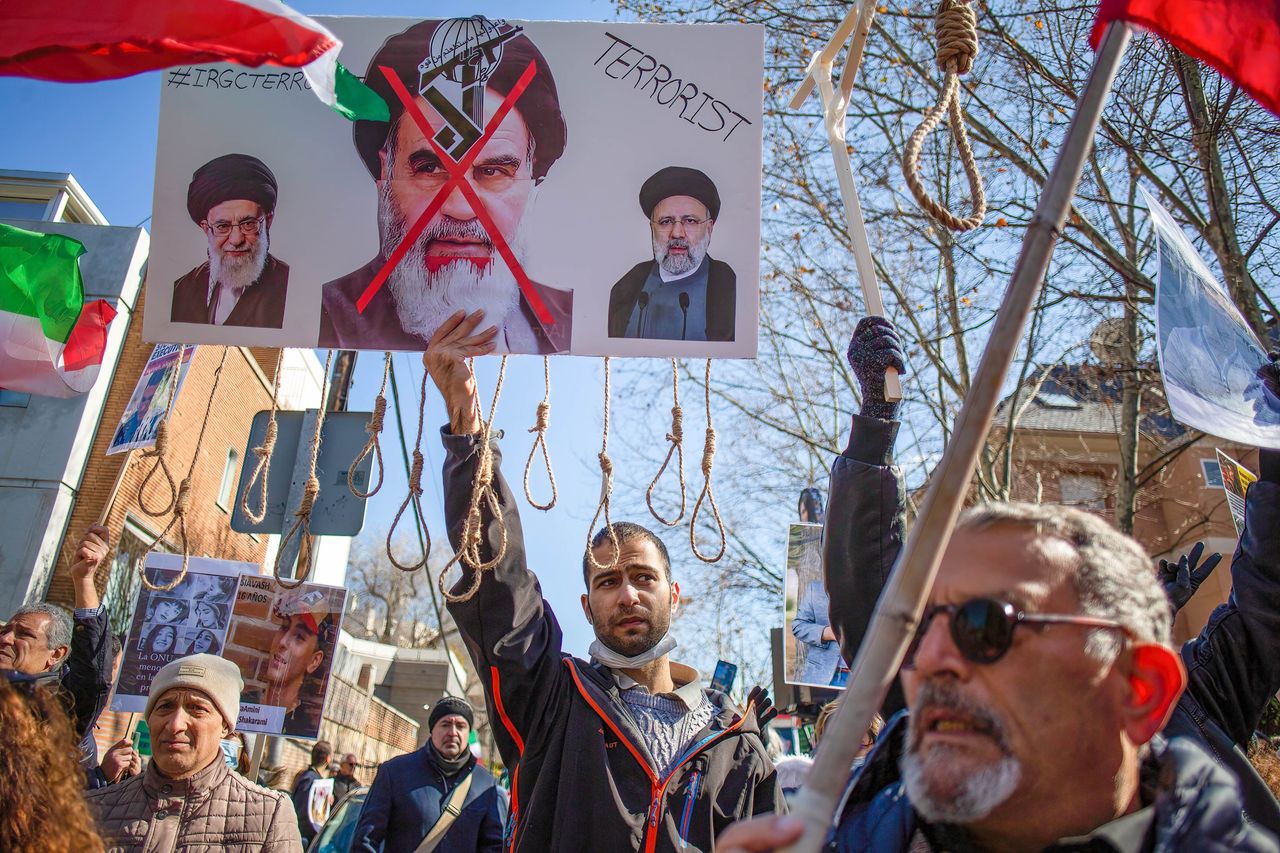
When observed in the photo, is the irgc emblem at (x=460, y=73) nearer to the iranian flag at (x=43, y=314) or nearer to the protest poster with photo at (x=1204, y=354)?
the iranian flag at (x=43, y=314)

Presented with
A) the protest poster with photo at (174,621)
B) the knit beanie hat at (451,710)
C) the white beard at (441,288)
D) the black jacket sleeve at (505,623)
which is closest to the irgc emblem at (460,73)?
the white beard at (441,288)

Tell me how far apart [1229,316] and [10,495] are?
1393 centimetres

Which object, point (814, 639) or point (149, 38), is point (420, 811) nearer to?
point (814, 639)

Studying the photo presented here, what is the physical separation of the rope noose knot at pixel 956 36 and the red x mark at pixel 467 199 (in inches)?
55.4

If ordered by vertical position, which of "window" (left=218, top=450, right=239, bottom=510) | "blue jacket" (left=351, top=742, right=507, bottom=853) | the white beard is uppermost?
"window" (left=218, top=450, right=239, bottom=510)

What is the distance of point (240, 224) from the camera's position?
11.0 feet

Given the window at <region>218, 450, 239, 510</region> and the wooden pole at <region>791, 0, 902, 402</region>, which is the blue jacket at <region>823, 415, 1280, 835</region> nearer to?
the wooden pole at <region>791, 0, 902, 402</region>

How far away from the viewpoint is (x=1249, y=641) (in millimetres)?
2146

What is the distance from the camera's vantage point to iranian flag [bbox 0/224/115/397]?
396 cm

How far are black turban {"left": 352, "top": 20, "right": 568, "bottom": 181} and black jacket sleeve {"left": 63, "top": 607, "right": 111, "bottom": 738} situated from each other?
75.0 inches

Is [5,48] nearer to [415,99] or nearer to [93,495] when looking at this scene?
[415,99]

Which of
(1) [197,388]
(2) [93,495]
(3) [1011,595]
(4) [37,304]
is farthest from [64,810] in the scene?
(1) [197,388]

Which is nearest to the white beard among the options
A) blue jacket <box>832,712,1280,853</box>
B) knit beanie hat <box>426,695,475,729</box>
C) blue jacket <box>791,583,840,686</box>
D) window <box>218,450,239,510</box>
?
blue jacket <box>832,712,1280,853</box>

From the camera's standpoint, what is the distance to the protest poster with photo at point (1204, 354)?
2471mm
